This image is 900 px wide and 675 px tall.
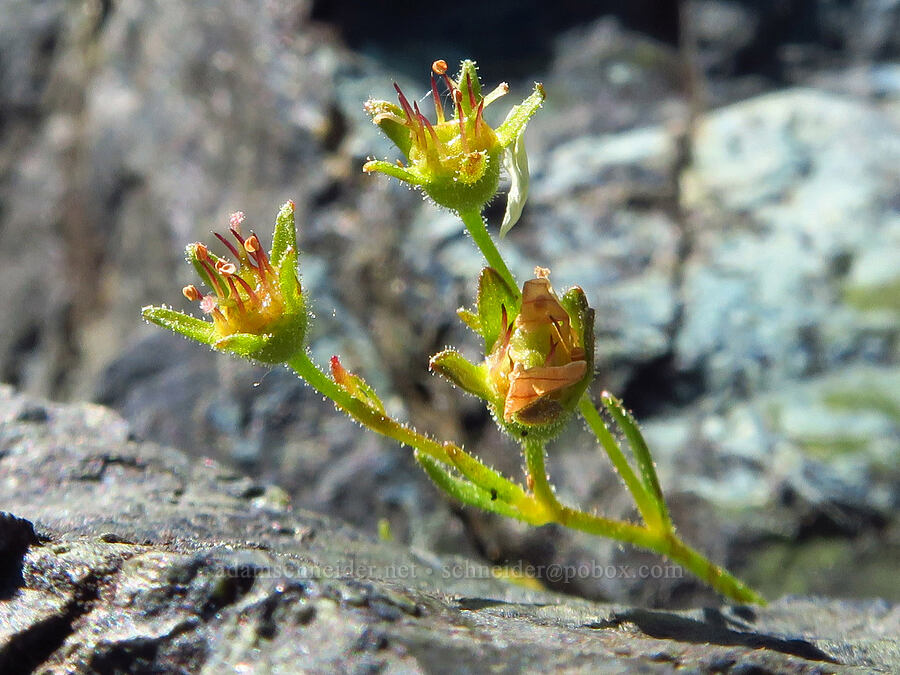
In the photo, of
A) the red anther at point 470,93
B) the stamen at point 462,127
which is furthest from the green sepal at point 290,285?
the red anther at point 470,93

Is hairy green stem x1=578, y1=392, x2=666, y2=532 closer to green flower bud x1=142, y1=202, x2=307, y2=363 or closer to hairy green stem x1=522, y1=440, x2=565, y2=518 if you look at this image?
hairy green stem x1=522, y1=440, x2=565, y2=518

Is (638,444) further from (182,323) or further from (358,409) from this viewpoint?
(182,323)

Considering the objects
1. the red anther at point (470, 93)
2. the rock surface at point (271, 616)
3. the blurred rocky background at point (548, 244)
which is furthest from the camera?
the blurred rocky background at point (548, 244)

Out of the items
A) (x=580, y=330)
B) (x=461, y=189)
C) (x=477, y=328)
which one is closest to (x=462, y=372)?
(x=477, y=328)

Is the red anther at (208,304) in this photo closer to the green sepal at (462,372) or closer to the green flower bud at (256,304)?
the green flower bud at (256,304)

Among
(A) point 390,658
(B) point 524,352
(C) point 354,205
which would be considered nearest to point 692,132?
(C) point 354,205

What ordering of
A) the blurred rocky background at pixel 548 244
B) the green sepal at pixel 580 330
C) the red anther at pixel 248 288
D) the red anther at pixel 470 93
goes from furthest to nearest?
the blurred rocky background at pixel 548 244
the red anther at pixel 470 93
the red anther at pixel 248 288
the green sepal at pixel 580 330
